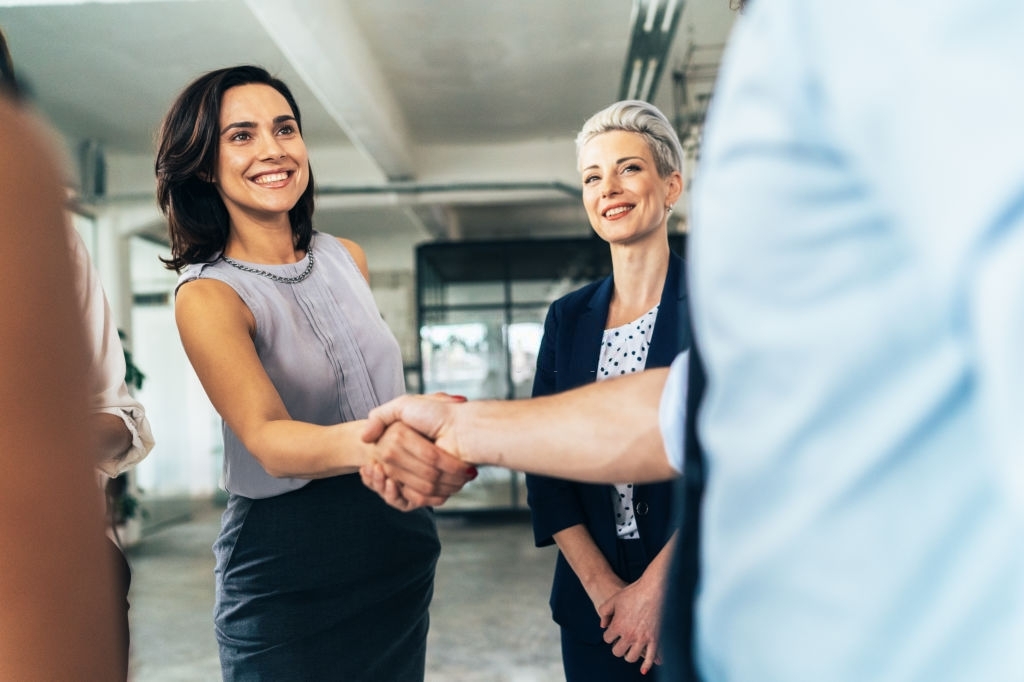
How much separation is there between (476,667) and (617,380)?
3.91m

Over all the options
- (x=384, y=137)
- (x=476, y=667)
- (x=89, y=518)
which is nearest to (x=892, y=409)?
(x=89, y=518)

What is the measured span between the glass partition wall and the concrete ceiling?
627 millimetres

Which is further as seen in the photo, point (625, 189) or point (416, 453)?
point (625, 189)

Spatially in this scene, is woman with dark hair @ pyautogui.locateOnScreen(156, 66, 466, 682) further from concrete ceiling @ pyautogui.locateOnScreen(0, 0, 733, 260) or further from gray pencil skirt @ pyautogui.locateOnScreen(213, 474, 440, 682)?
concrete ceiling @ pyautogui.locateOnScreen(0, 0, 733, 260)

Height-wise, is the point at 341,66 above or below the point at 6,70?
above

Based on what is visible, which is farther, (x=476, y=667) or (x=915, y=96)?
(x=476, y=667)

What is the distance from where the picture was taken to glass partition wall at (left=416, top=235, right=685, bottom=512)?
8.95 metres

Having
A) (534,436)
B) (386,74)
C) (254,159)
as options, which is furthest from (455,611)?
(534,436)

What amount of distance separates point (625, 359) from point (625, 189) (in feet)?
1.44

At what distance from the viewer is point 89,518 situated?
1.59 feet

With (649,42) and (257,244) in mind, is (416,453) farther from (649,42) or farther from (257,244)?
(649,42)

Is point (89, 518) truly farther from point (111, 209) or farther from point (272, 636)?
point (111, 209)

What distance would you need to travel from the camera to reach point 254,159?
6.08ft

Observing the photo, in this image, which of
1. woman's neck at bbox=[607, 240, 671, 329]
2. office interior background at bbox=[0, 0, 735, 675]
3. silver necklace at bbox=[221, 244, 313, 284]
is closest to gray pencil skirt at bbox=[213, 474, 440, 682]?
silver necklace at bbox=[221, 244, 313, 284]
